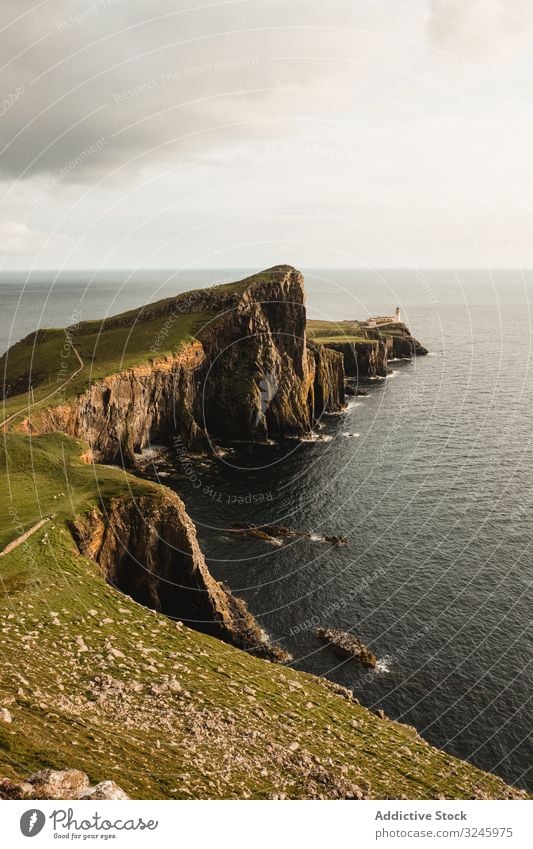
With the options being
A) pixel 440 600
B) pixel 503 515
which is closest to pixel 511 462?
pixel 503 515

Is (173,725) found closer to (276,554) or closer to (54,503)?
(54,503)

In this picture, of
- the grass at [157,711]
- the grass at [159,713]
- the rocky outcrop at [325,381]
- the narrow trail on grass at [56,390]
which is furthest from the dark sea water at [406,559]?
the narrow trail on grass at [56,390]

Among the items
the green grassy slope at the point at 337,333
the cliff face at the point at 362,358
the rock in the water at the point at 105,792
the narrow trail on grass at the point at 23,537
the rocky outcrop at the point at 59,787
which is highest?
the green grassy slope at the point at 337,333

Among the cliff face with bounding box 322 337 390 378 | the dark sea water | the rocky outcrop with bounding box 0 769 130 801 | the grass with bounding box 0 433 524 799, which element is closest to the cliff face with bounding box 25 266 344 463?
the dark sea water

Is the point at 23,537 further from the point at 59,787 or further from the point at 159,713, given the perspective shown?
the point at 59,787

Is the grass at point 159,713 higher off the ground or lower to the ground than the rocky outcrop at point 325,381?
lower

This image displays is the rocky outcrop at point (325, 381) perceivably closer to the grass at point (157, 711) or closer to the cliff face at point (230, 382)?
the cliff face at point (230, 382)
